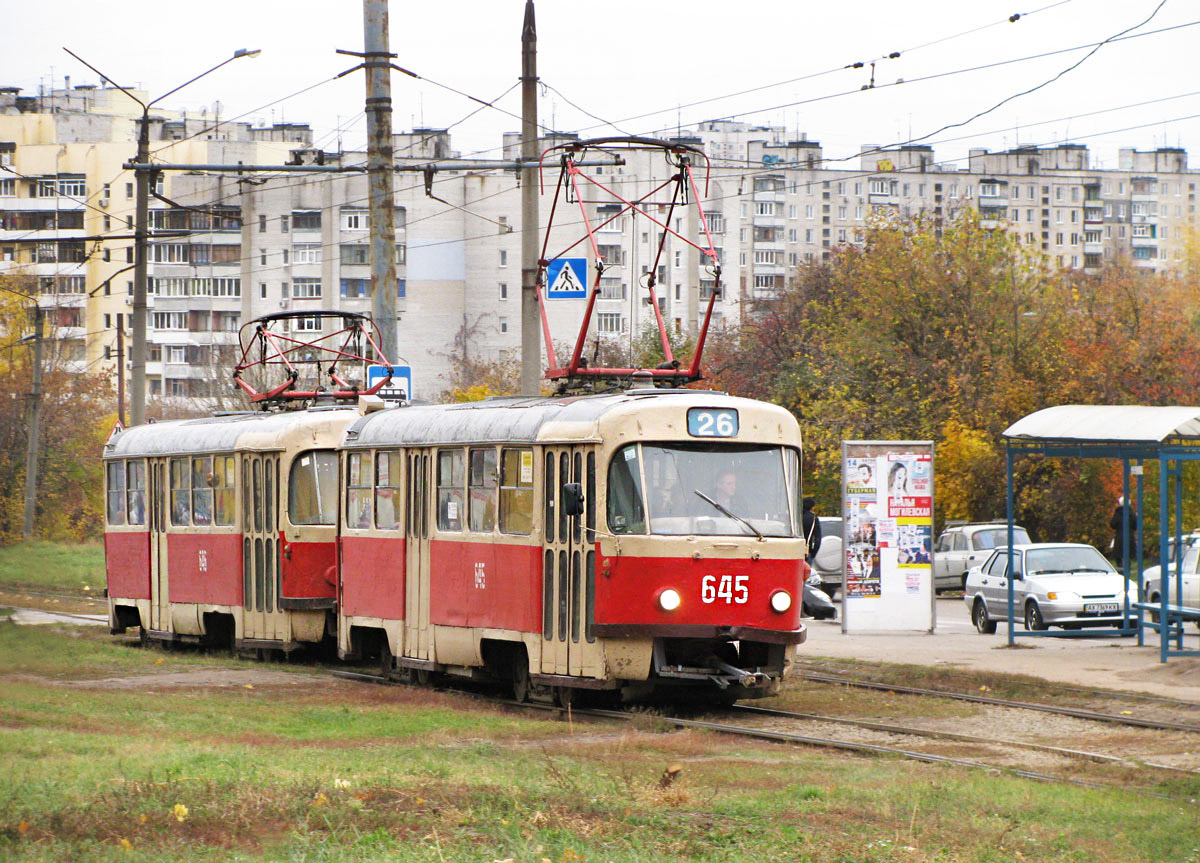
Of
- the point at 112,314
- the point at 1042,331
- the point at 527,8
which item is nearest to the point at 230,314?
the point at 112,314

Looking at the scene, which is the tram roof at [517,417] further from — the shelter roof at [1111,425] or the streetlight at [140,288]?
the streetlight at [140,288]

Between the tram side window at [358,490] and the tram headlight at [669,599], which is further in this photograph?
the tram side window at [358,490]

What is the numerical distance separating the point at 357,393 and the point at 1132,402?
2417 cm

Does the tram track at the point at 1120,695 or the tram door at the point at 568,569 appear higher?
the tram door at the point at 568,569

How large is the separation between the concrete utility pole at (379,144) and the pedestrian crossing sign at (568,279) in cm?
216

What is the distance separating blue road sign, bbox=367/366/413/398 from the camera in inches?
894

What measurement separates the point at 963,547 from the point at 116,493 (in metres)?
20.8

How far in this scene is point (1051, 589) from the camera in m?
23.8

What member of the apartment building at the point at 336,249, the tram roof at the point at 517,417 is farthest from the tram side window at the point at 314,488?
the apartment building at the point at 336,249

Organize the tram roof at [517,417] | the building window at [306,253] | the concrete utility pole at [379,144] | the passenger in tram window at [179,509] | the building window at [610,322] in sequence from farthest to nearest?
the building window at [610,322] < the building window at [306,253] < the passenger in tram window at [179,509] < the concrete utility pole at [379,144] < the tram roof at [517,417]

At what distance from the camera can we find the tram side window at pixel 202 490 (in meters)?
22.1

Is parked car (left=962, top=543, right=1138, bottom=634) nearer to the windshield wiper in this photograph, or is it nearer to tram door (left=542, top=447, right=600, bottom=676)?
the windshield wiper

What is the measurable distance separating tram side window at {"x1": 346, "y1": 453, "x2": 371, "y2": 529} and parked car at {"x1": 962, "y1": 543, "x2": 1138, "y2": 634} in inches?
399

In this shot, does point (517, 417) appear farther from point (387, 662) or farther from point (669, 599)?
point (387, 662)
